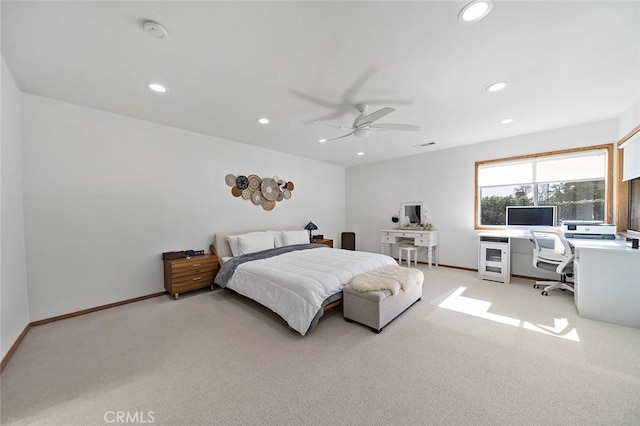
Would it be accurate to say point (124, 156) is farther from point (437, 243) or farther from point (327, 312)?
point (437, 243)

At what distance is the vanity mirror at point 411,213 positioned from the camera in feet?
17.6

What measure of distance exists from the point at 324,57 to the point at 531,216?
448cm

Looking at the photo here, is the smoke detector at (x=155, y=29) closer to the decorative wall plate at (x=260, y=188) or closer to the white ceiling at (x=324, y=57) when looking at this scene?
the white ceiling at (x=324, y=57)

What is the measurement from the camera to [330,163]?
6320 millimetres

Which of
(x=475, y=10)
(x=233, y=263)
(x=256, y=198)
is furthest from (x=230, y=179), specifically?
(x=475, y=10)

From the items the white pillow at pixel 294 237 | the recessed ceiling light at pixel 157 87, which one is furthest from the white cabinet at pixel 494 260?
the recessed ceiling light at pixel 157 87

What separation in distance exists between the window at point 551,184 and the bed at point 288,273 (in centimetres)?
275

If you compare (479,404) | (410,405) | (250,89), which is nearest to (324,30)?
(250,89)

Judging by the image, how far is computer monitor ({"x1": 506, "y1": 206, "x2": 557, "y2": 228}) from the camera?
3.86 metres

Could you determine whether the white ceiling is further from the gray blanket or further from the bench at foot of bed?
the bench at foot of bed

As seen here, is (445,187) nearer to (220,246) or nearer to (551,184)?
(551,184)

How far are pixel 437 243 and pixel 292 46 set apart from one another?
4.82m

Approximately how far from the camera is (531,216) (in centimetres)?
405

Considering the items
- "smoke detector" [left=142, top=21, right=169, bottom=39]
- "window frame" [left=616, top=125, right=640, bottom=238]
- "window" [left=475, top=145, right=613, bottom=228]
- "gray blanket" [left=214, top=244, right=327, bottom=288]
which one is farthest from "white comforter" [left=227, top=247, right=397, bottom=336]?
"window frame" [left=616, top=125, right=640, bottom=238]
